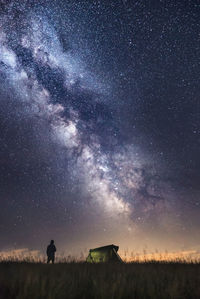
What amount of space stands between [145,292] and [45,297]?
69.9 inches

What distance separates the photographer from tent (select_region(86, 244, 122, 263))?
13.6m

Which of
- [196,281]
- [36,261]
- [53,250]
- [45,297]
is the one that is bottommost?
[45,297]

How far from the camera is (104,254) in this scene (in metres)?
14.1

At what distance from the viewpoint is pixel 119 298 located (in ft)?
12.8

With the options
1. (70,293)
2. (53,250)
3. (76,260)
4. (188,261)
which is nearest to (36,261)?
(76,260)

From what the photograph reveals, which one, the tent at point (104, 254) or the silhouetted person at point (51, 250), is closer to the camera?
the tent at point (104, 254)

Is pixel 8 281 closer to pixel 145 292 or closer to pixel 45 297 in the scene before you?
pixel 45 297

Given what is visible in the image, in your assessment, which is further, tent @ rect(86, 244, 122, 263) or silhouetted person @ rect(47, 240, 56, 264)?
silhouetted person @ rect(47, 240, 56, 264)

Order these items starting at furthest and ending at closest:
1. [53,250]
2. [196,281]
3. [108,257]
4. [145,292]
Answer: [53,250] → [108,257] → [196,281] → [145,292]

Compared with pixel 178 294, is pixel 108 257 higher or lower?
higher

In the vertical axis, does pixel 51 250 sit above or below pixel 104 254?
above

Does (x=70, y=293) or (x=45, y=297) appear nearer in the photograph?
(x=45, y=297)

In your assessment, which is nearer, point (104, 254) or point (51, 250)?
point (104, 254)

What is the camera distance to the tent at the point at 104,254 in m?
13.6
